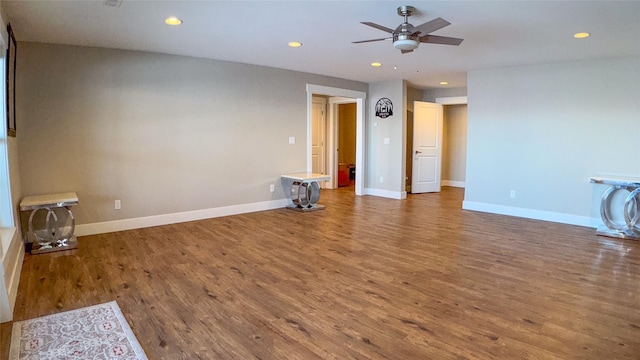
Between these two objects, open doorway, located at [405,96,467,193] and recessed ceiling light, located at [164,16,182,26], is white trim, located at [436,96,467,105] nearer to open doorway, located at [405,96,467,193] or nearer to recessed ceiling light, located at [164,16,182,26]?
open doorway, located at [405,96,467,193]

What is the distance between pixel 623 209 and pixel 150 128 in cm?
645

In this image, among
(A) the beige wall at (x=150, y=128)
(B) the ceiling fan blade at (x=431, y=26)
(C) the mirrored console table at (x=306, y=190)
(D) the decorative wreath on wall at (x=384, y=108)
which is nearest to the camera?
(B) the ceiling fan blade at (x=431, y=26)

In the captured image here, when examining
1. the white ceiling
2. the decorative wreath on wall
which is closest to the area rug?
the white ceiling

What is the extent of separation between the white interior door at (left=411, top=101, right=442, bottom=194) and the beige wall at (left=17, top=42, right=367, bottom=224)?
9.37 feet

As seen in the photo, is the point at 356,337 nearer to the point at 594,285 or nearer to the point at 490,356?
the point at 490,356

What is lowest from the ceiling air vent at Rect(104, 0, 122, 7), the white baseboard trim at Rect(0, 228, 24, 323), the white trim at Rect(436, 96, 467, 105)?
the white baseboard trim at Rect(0, 228, 24, 323)

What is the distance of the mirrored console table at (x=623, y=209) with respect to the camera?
189 inches

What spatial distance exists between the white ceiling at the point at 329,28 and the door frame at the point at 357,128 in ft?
4.10

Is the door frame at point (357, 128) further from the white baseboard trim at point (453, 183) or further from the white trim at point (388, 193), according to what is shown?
the white baseboard trim at point (453, 183)

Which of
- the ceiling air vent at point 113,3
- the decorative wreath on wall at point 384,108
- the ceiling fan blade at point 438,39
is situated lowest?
the decorative wreath on wall at point 384,108

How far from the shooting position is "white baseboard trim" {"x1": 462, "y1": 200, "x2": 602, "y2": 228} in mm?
5450

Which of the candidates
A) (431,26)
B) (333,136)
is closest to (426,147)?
(333,136)

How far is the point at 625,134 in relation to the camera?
5129 millimetres

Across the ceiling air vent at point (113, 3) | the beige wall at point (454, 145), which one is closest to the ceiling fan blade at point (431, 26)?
the ceiling air vent at point (113, 3)
